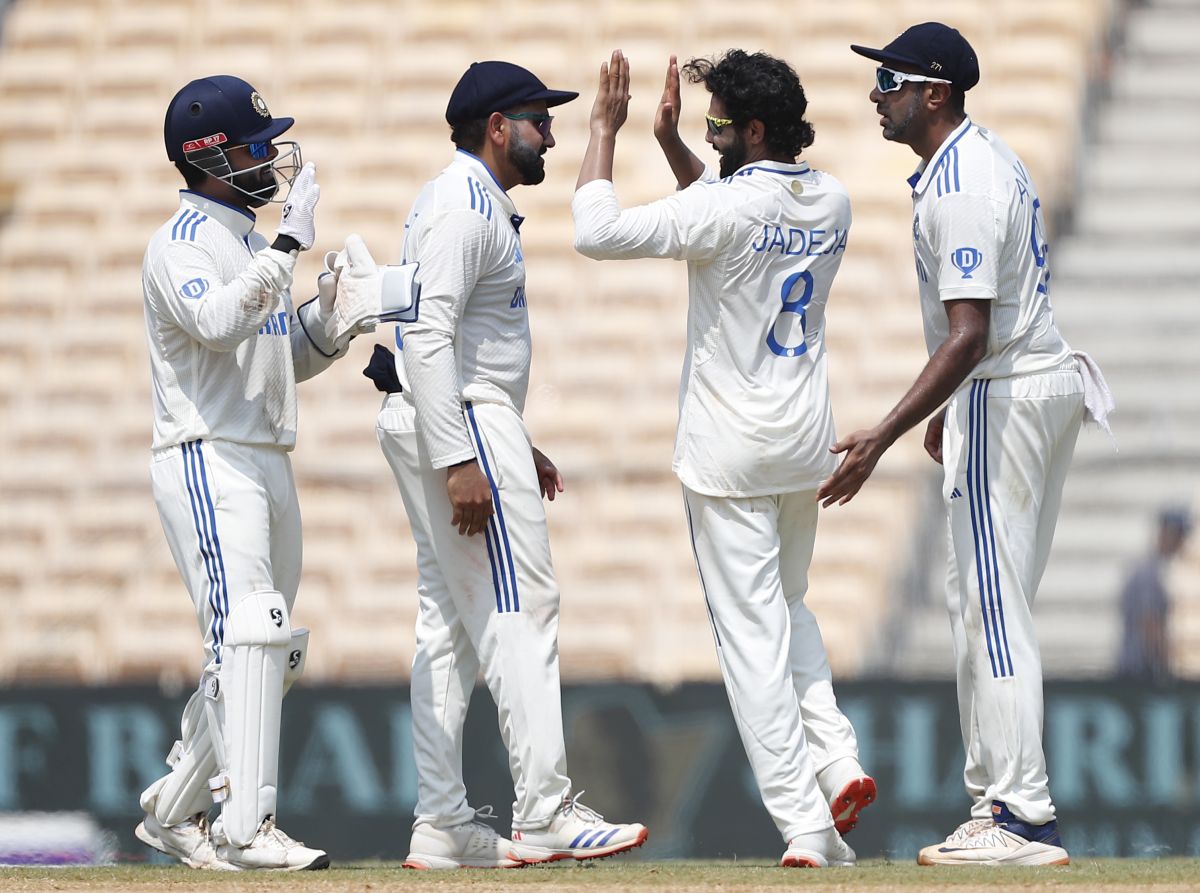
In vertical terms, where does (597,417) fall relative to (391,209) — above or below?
below

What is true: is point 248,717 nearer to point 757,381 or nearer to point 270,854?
point 270,854

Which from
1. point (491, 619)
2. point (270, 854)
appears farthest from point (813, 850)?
point (270, 854)

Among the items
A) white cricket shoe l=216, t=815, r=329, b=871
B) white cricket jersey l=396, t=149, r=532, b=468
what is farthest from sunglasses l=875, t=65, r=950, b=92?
white cricket shoe l=216, t=815, r=329, b=871

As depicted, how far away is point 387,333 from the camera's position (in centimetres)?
1088

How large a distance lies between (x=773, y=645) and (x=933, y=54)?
4.70ft

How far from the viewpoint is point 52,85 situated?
41.9ft

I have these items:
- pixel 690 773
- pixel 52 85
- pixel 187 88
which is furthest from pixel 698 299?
pixel 52 85

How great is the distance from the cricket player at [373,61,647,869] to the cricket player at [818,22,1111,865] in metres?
0.76

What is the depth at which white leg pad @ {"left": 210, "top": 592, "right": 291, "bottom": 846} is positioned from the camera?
4742 millimetres

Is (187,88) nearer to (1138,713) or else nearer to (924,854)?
(924,854)

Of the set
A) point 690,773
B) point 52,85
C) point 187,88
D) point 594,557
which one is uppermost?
point 52,85

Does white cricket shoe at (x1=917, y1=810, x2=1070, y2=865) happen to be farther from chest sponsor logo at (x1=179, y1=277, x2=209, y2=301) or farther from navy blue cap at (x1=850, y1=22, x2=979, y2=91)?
chest sponsor logo at (x1=179, y1=277, x2=209, y2=301)

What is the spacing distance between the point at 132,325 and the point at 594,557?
10.9 ft

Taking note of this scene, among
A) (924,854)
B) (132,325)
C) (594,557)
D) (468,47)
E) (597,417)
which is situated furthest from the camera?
(468,47)
